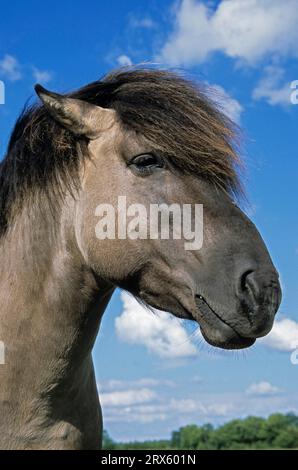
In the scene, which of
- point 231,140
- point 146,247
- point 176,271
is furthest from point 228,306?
point 231,140

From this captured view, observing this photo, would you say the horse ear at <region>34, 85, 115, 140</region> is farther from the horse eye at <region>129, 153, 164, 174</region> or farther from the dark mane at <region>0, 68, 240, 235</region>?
the horse eye at <region>129, 153, 164, 174</region>

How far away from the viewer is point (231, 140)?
5090mm

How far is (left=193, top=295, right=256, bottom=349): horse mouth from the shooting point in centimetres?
419

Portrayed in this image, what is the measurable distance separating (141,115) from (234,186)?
98cm

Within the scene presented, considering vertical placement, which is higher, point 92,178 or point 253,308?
point 92,178

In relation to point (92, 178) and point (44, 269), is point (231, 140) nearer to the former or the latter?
point (92, 178)

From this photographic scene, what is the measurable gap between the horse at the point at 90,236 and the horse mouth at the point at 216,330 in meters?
0.01

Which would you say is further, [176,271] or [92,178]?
[92,178]

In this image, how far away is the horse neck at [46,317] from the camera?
4934 mm

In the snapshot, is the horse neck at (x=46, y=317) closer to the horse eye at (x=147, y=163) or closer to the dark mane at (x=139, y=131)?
the dark mane at (x=139, y=131)

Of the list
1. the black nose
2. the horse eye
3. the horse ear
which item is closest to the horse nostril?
the black nose

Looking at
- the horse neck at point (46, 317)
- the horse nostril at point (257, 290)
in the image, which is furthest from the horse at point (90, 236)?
the horse nostril at point (257, 290)
